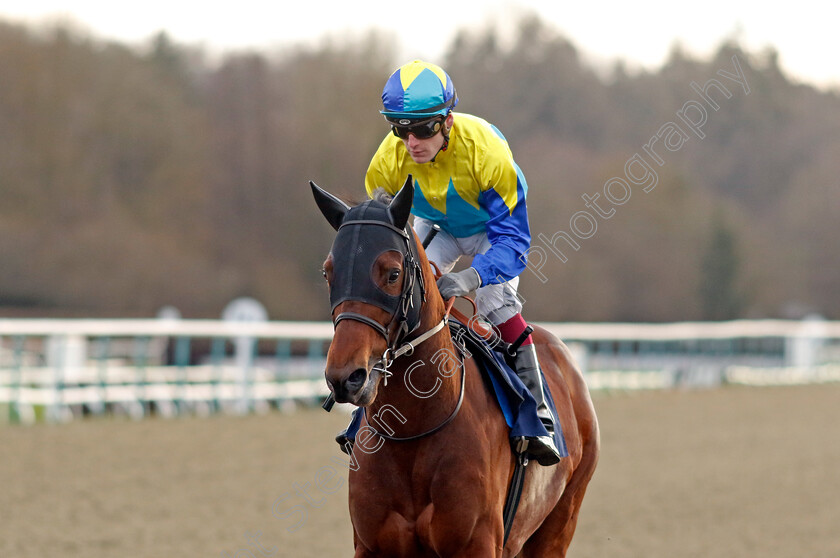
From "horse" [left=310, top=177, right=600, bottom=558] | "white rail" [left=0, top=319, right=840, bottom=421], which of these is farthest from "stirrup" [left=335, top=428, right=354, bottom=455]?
"white rail" [left=0, top=319, right=840, bottom=421]

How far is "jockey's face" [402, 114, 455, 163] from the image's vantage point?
10.6ft

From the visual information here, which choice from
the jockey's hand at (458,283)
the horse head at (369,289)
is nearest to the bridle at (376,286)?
the horse head at (369,289)

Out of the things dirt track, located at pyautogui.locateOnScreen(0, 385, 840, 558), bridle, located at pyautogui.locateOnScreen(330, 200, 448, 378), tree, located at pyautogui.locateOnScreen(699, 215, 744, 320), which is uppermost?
tree, located at pyautogui.locateOnScreen(699, 215, 744, 320)

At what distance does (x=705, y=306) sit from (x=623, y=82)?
31.1ft

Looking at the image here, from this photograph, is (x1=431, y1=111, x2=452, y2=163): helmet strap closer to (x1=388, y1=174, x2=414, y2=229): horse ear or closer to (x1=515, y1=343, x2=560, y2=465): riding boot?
(x1=388, y1=174, x2=414, y2=229): horse ear

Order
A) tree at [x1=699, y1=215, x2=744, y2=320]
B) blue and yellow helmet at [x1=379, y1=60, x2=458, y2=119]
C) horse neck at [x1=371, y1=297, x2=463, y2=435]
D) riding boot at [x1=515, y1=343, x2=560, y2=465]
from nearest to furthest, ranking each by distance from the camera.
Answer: horse neck at [x1=371, y1=297, x2=463, y2=435] < blue and yellow helmet at [x1=379, y1=60, x2=458, y2=119] < riding boot at [x1=515, y1=343, x2=560, y2=465] < tree at [x1=699, y1=215, x2=744, y2=320]

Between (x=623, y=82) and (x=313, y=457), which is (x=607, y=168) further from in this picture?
(x=313, y=457)

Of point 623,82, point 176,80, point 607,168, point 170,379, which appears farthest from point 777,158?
point 170,379

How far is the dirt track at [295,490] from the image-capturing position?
6.45 metres

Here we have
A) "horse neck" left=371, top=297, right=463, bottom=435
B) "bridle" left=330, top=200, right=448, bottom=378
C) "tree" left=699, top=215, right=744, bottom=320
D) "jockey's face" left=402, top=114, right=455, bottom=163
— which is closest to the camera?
"bridle" left=330, top=200, right=448, bottom=378

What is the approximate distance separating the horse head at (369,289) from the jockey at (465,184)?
14.4 inches

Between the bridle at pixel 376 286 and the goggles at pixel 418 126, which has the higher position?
the goggles at pixel 418 126

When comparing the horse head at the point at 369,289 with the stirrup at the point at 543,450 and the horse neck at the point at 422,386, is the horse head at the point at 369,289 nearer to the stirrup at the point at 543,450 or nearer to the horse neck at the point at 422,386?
the horse neck at the point at 422,386

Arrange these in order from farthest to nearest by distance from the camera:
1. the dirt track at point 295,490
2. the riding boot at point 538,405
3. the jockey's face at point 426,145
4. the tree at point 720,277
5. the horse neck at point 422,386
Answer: the tree at point 720,277 < the dirt track at point 295,490 < the riding boot at point 538,405 < the jockey's face at point 426,145 < the horse neck at point 422,386
